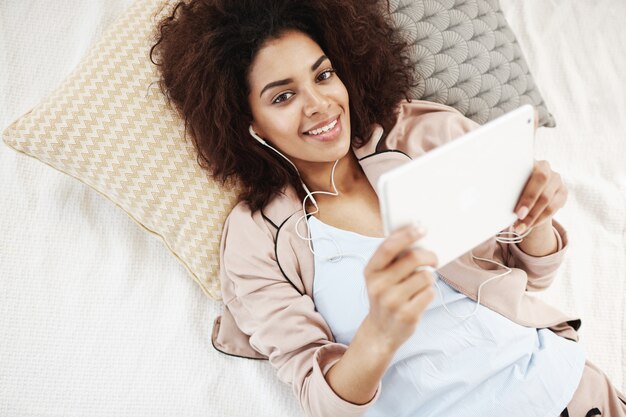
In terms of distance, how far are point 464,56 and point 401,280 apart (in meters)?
0.81

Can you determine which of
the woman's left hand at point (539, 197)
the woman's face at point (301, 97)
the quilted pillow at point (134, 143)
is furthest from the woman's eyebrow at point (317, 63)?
the woman's left hand at point (539, 197)

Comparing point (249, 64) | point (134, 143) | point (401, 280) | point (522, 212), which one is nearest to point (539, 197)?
point (522, 212)

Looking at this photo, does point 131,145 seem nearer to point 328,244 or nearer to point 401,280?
point 328,244

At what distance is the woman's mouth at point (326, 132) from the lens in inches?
40.5

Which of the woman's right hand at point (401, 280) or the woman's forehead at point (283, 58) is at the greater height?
the woman's forehead at point (283, 58)

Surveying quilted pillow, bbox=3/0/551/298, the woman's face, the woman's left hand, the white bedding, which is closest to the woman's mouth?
the woman's face

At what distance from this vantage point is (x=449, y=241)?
79 cm

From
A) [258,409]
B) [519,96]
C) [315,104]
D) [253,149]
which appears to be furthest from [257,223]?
[519,96]

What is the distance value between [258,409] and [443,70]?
919mm

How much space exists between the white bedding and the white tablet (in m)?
0.61

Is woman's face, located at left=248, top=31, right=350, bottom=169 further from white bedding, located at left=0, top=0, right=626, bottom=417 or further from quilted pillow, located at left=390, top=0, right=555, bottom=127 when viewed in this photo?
white bedding, located at left=0, top=0, right=626, bottom=417

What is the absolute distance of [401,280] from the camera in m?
0.70

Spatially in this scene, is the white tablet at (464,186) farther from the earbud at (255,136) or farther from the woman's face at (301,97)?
the earbud at (255,136)

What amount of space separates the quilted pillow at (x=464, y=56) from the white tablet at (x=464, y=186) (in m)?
0.51
